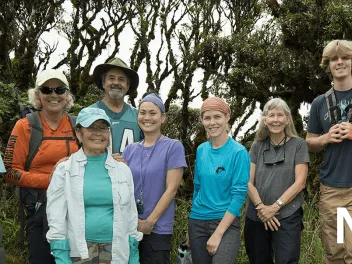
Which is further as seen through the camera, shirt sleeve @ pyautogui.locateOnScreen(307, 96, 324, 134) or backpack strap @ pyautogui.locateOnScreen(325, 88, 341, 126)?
shirt sleeve @ pyautogui.locateOnScreen(307, 96, 324, 134)

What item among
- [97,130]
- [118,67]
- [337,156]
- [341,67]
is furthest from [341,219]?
[118,67]

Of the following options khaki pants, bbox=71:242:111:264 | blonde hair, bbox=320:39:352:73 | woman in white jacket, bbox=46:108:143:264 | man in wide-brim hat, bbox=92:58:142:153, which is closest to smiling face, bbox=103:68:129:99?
man in wide-brim hat, bbox=92:58:142:153

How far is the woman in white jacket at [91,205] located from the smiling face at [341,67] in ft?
7.11

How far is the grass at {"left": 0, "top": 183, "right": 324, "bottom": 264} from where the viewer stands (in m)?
6.58

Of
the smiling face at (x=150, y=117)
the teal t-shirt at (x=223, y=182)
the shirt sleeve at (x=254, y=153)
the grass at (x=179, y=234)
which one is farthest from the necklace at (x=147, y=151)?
the grass at (x=179, y=234)

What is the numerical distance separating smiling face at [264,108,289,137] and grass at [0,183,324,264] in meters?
2.40

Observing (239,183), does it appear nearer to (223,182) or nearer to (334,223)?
(223,182)

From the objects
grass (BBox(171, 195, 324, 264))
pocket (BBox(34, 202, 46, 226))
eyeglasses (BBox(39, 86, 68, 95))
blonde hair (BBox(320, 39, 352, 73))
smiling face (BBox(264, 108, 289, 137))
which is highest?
blonde hair (BBox(320, 39, 352, 73))

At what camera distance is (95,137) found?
3.82 meters

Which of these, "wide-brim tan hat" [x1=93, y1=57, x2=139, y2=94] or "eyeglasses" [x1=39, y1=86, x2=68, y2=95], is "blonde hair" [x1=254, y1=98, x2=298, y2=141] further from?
"eyeglasses" [x1=39, y1=86, x2=68, y2=95]

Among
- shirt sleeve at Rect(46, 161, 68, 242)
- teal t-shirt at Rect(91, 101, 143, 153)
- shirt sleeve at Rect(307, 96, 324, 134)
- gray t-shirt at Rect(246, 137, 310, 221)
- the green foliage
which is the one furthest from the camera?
the green foliage

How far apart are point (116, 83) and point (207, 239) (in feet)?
5.79

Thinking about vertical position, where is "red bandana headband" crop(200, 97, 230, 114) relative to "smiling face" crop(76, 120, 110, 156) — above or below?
above

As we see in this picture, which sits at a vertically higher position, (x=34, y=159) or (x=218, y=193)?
(x=34, y=159)
